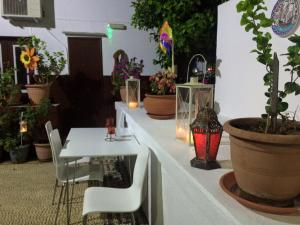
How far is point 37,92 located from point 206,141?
344 centimetres

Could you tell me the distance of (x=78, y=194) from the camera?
9.85 ft

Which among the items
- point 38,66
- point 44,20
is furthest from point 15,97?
point 44,20

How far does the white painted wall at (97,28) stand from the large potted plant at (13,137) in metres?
1.16

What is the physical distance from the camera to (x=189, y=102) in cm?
163

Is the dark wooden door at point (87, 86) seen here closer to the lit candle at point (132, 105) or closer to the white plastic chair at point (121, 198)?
the lit candle at point (132, 105)

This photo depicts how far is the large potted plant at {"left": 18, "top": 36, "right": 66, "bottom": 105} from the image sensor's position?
12.7 feet

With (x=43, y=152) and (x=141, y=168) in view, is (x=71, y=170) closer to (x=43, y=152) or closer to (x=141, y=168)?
(x=141, y=168)

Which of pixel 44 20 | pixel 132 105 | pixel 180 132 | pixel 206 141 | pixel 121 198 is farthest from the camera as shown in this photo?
pixel 44 20

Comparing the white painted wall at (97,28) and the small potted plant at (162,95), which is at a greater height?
the white painted wall at (97,28)

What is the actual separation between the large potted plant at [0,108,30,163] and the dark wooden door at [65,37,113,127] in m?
0.87

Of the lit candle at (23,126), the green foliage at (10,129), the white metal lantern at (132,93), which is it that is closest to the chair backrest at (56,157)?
the white metal lantern at (132,93)

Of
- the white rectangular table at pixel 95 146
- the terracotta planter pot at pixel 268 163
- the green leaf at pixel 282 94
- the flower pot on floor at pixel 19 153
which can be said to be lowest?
the flower pot on floor at pixel 19 153

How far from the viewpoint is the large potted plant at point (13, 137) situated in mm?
3865

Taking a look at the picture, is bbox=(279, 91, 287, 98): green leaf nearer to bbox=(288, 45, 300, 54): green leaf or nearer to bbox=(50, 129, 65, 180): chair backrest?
bbox=(288, 45, 300, 54): green leaf
